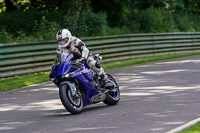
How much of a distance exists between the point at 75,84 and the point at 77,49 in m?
0.70

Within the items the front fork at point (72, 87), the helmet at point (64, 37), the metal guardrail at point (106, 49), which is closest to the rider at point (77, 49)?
the helmet at point (64, 37)

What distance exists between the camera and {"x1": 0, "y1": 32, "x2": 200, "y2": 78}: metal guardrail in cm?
1576

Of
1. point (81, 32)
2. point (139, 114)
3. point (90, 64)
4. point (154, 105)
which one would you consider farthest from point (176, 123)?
point (81, 32)

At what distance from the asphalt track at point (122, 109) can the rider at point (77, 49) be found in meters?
0.78

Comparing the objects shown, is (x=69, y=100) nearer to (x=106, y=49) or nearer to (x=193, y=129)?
(x=193, y=129)

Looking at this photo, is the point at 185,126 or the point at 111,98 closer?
the point at 185,126

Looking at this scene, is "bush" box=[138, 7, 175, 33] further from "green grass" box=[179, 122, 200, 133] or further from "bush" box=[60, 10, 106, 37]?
"green grass" box=[179, 122, 200, 133]

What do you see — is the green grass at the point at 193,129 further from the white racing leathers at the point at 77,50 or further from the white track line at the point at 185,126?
the white racing leathers at the point at 77,50

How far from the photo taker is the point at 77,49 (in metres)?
9.33

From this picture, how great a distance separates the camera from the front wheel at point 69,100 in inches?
340

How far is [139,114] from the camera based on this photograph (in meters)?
8.55

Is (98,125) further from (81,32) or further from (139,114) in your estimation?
(81,32)

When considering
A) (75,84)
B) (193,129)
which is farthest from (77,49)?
(193,129)

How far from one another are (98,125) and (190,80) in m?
6.04
